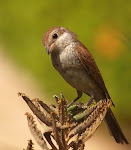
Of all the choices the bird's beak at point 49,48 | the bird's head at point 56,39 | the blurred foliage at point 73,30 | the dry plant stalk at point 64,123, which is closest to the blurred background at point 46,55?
the blurred foliage at point 73,30

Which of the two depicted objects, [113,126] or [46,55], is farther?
[46,55]

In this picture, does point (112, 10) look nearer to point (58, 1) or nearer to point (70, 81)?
point (58, 1)

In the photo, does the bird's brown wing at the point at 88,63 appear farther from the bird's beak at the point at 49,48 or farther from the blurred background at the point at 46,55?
the blurred background at the point at 46,55

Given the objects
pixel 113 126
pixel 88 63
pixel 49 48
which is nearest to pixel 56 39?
pixel 49 48

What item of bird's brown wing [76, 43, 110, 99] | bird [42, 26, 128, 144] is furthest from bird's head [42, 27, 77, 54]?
bird's brown wing [76, 43, 110, 99]

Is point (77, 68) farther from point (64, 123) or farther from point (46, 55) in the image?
point (46, 55)

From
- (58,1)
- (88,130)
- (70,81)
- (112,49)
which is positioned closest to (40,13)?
(58,1)
